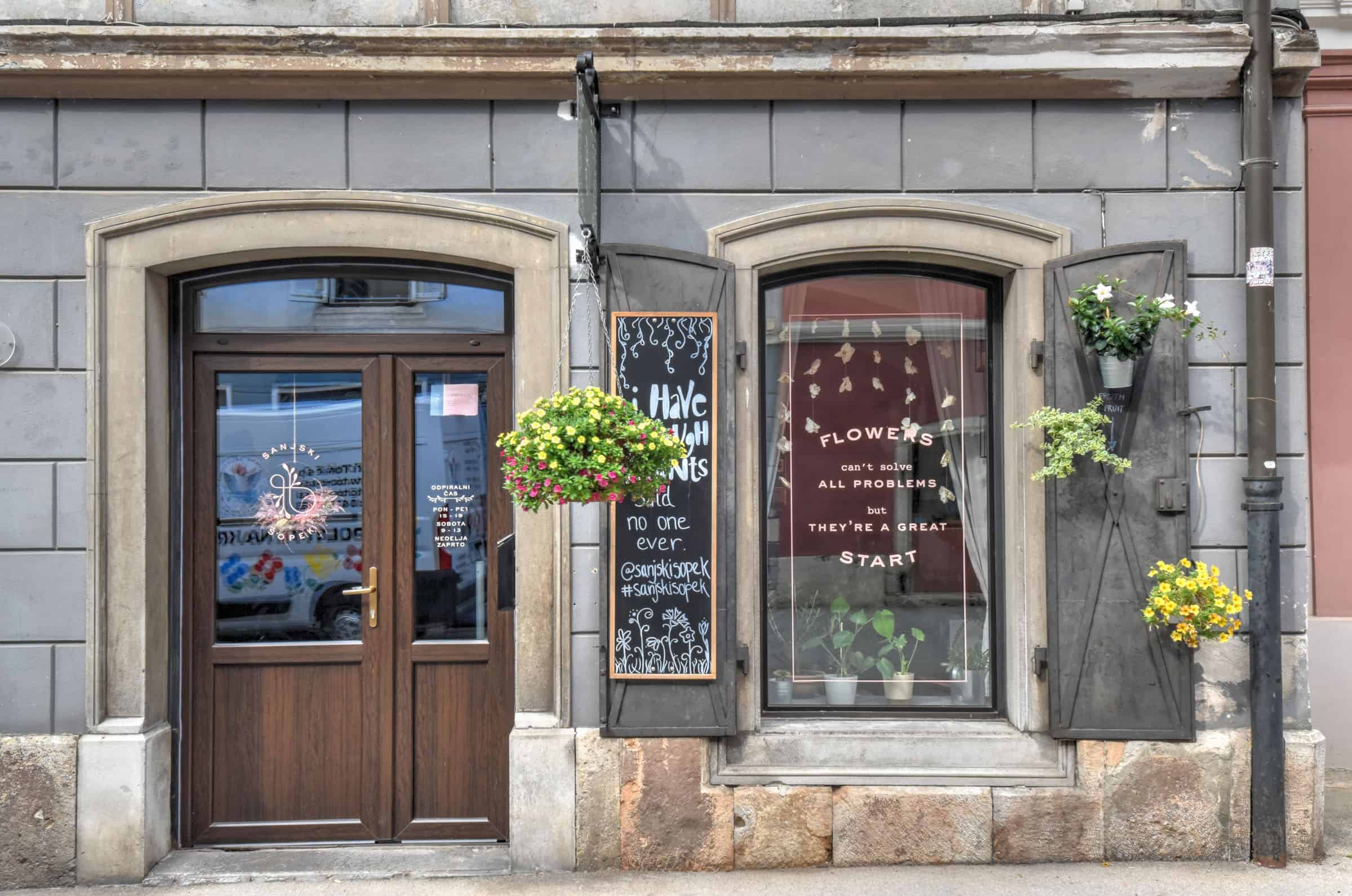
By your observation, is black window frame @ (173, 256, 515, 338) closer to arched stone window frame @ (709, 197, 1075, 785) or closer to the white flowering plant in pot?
arched stone window frame @ (709, 197, 1075, 785)

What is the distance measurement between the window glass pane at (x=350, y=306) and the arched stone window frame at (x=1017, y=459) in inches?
51.5

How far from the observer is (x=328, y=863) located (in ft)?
15.1

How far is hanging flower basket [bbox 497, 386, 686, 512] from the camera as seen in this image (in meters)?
3.76

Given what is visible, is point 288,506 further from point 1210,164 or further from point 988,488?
point 1210,164

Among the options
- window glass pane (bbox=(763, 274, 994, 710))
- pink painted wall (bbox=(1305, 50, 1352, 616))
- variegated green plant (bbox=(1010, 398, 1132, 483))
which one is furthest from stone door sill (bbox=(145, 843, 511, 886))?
pink painted wall (bbox=(1305, 50, 1352, 616))

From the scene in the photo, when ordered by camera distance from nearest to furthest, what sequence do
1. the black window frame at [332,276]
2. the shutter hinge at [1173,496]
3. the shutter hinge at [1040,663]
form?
the shutter hinge at [1173,496]
the shutter hinge at [1040,663]
the black window frame at [332,276]

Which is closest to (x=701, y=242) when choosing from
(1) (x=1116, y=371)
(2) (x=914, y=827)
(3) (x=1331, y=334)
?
(1) (x=1116, y=371)

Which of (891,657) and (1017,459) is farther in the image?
(891,657)

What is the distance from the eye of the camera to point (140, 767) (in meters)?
4.45

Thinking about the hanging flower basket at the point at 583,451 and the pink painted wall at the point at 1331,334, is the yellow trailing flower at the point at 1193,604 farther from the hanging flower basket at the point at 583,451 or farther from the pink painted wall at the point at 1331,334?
the hanging flower basket at the point at 583,451

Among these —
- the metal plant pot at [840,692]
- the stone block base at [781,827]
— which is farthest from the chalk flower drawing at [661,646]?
the metal plant pot at [840,692]

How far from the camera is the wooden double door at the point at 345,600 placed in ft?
16.0

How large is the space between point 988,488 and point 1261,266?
166 centimetres

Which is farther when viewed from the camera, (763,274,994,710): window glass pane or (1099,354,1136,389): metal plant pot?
(763,274,994,710): window glass pane
